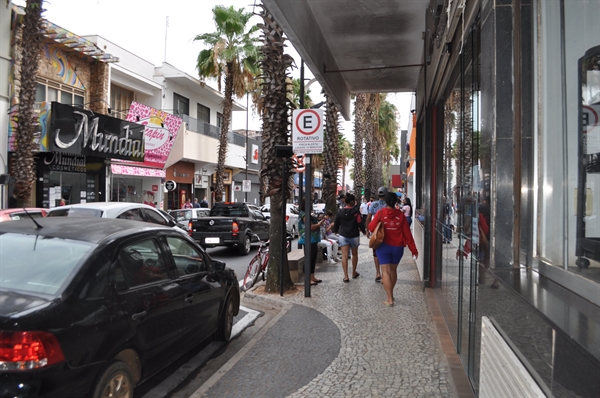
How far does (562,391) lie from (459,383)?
2623 mm

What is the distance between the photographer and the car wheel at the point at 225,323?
6.02 m

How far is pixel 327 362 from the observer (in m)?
5.32

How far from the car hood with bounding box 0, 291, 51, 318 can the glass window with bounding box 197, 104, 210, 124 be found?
103ft

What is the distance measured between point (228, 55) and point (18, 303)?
26831 millimetres

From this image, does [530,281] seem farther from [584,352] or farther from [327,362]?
[327,362]

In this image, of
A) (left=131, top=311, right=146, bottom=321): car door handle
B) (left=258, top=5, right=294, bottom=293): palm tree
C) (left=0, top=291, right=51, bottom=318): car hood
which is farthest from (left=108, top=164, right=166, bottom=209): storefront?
(left=0, top=291, right=51, bottom=318): car hood

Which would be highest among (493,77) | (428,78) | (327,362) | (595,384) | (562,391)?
(428,78)

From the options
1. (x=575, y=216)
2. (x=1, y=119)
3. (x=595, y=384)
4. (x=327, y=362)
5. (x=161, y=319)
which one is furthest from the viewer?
(x=1, y=119)

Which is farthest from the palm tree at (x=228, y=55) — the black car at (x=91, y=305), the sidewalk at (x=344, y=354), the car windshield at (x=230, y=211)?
the black car at (x=91, y=305)

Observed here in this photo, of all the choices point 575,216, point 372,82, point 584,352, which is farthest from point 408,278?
point 584,352

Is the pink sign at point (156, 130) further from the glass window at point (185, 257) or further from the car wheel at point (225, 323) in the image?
the glass window at point (185, 257)

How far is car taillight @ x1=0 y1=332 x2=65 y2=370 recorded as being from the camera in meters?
3.05

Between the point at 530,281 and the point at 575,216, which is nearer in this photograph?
the point at 575,216

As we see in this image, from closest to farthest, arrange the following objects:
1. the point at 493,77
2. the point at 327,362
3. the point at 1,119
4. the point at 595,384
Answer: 1. the point at 595,384
2. the point at 493,77
3. the point at 327,362
4. the point at 1,119
